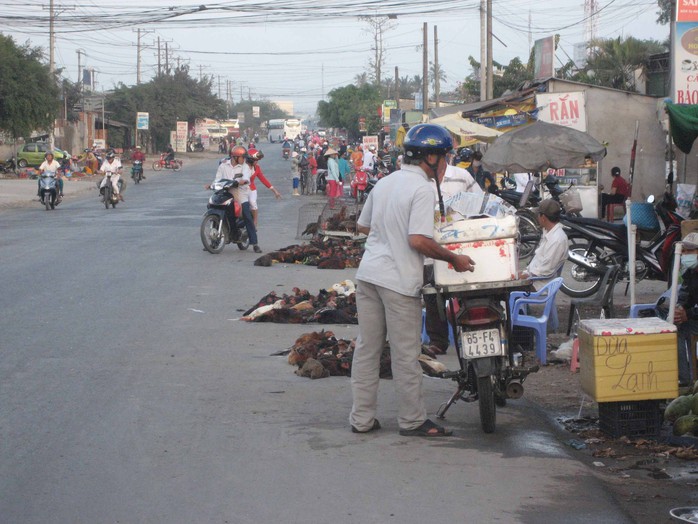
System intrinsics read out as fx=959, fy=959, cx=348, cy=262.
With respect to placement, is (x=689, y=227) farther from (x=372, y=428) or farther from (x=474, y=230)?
(x=372, y=428)

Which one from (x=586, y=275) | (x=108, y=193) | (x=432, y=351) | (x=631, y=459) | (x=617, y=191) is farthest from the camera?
(x=108, y=193)

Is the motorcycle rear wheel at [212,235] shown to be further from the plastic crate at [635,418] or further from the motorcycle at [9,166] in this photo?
the motorcycle at [9,166]

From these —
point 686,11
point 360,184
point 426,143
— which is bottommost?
point 426,143

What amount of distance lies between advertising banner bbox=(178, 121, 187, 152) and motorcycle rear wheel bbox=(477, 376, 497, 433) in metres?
82.3

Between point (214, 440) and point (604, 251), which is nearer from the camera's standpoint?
point (214, 440)

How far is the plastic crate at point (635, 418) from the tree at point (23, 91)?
46992 mm

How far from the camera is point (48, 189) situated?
96.0 ft

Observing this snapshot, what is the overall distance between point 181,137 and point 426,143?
84.6 meters

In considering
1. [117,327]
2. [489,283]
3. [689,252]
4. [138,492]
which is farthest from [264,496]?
[117,327]

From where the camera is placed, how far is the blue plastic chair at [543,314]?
8.59 meters

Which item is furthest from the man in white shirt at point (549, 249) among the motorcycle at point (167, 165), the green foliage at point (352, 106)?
the green foliage at point (352, 106)

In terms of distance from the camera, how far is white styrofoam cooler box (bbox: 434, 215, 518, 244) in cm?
604

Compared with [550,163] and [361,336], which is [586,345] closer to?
[361,336]

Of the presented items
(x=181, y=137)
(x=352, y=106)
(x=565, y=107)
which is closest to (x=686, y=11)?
(x=565, y=107)
